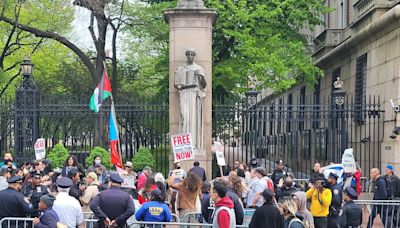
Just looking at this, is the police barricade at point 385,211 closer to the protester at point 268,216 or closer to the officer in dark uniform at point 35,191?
the protester at point 268,216

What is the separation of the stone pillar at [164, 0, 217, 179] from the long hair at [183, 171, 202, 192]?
7.37m

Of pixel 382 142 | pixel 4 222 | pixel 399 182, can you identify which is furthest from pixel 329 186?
pixel 382 142

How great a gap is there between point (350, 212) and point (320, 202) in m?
0.55

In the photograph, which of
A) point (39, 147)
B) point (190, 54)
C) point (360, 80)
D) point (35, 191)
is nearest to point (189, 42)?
point (190, 54)

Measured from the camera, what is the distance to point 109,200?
34.5 ft

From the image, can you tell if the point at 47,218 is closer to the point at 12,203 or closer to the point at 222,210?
the point at 12,203

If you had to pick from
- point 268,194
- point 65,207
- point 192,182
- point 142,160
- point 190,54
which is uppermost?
point 190,54

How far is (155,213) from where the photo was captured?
1016cm

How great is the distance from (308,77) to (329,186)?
16.2 metres

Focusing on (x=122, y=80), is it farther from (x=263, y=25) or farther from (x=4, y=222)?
(x=4, y=222)

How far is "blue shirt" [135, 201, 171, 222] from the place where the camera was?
1016cm

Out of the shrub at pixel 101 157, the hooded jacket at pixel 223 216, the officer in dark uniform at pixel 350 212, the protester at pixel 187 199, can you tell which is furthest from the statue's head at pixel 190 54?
the hooded jacket at pixel 223 216

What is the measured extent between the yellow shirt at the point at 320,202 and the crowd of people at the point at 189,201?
0.06 ft

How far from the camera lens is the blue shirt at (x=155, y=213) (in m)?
10.2
